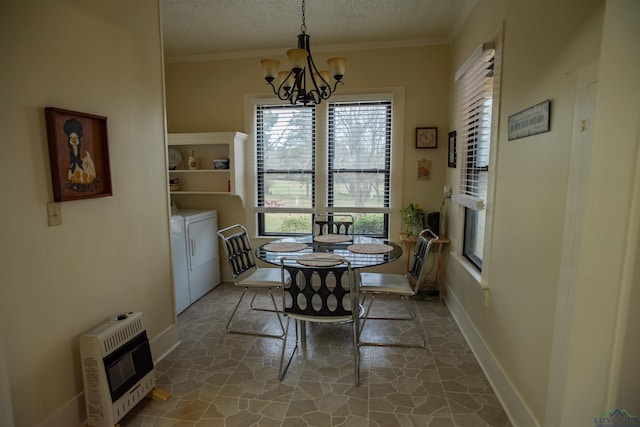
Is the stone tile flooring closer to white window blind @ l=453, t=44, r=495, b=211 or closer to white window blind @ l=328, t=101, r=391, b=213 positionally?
white window blind @ l=453, t=44, r=495, b=211

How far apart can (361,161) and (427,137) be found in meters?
0.77

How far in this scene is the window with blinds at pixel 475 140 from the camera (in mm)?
2398

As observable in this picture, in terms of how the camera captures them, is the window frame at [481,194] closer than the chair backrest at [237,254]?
Answer: Yes

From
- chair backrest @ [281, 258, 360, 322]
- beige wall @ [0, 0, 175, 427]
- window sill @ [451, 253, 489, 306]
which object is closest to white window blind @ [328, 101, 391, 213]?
window sill @ [451, 253, 489, 306]

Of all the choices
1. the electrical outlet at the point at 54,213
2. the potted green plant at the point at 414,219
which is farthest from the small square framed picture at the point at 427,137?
the electrical outlet at the point at 54,213

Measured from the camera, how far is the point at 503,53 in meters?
2.04

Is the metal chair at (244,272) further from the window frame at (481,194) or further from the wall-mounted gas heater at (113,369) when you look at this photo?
the window frame at (481,194)

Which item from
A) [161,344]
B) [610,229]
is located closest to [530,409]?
[610,229]

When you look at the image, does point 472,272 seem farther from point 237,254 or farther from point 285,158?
point 285,158

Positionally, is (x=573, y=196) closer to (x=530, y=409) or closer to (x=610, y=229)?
(x=610, y=229)

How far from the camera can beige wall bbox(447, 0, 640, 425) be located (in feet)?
2.74

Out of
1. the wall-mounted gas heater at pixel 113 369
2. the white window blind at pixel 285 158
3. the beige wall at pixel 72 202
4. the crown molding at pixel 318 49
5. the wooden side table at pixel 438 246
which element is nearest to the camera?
the beige wall at pixel 72 202

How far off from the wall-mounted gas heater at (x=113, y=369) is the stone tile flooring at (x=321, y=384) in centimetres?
18

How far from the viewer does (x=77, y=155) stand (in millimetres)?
1692
